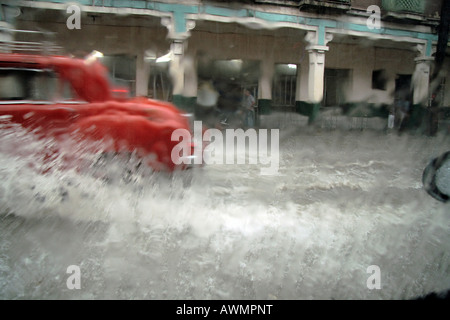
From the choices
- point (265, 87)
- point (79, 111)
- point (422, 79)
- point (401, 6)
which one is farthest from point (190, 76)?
point (422, 79)

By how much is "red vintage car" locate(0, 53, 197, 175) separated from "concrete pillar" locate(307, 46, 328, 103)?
8599 mm

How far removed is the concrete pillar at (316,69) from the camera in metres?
11.4

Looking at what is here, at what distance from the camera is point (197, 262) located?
8.89 ft

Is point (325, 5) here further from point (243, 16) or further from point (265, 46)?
point (243, 16)

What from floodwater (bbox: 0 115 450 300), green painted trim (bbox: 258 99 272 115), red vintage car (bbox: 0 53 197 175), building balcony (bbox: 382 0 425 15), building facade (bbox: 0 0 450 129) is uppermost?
building balcony (bbox: 382 0 425 15)

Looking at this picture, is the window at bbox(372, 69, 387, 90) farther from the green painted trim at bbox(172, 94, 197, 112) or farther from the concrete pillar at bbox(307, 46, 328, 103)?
the green painted trim at bbox(172, 94, 197, 112)

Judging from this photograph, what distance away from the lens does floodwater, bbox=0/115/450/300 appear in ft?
7.91

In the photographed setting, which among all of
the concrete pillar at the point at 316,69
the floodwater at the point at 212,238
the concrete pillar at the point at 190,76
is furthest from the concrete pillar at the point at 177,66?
the floodwater at the point at 212,238

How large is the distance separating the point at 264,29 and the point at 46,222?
10031mm

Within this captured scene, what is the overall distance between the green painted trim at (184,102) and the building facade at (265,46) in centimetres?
4

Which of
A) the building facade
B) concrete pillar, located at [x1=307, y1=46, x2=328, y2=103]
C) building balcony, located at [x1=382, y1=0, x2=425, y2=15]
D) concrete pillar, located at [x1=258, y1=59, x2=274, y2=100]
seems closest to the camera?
the building facade

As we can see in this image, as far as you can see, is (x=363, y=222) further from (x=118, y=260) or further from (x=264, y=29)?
(x=264, y=29)

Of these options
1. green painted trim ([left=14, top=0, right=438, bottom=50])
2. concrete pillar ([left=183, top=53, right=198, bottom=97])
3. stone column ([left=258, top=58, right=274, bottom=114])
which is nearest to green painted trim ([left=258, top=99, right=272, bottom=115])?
A: stone column ([left=258, top=58, right=274, bottom=114])

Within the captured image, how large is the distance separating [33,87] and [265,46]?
1027 centimetres
